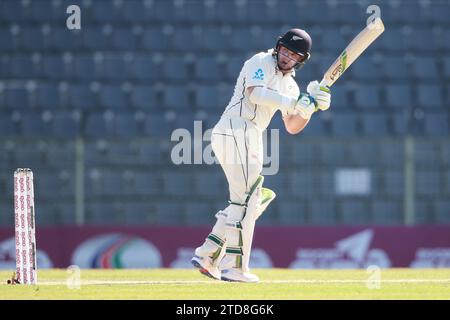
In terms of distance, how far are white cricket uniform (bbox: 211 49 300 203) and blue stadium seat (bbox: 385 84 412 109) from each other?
326 inches

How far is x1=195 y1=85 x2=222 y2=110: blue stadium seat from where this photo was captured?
1670cm

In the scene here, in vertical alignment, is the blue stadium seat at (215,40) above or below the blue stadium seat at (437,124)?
above

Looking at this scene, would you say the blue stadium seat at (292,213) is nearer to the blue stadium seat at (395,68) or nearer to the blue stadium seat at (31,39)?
the blue stadium seat at (395,68)

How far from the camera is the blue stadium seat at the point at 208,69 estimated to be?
56.8ft

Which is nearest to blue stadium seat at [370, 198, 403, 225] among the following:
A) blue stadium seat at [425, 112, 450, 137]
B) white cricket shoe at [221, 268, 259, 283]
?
blue stadium seat at [425, 112, 450, 137]

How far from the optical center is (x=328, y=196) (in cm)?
1493

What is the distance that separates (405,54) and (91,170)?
5.83 metres

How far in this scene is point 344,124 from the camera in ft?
54.4

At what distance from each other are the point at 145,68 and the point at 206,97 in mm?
1153

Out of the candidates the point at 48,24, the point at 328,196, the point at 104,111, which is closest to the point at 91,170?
the point at 104,111

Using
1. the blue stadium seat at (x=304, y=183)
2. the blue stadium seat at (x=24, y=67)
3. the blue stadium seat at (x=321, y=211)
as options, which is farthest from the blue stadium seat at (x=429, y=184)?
the blue stadium seat at (x=24, y=67)

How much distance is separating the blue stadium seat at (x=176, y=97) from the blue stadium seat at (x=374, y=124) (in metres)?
2.51

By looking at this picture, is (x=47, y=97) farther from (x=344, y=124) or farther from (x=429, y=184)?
(x=429, y=184)

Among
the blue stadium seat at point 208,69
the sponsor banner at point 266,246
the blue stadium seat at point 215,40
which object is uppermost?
the blue stadium seat at point 215,40
